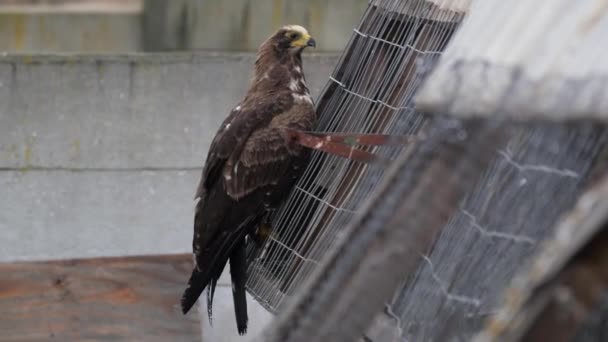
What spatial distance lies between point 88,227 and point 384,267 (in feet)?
15.2

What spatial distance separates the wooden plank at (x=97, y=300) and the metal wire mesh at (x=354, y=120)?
65.0 inches

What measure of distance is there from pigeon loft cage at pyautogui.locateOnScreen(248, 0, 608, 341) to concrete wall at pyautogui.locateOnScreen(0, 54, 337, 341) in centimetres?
289

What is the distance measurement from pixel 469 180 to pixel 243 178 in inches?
113

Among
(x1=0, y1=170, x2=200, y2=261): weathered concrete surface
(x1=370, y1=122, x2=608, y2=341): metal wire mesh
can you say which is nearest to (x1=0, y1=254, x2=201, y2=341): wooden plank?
(x1=0, y1=170, x2=200, y2=261): weathered concrete surface

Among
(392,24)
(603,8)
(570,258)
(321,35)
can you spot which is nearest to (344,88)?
(392,24)

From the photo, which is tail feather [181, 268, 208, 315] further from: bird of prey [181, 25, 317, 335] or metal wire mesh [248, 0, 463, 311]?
metal wire mesh [248, 0, 463, 311]

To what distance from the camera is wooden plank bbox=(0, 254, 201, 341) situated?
239 inches

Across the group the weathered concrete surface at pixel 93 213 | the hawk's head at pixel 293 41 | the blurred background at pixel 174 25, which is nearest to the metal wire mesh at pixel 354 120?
the hawk's head at pixel 293 41

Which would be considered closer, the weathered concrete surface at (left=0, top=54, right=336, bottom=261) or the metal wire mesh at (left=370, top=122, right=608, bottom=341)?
the metal wire mesh at (left=370, top=122, right=608, bottom=341)

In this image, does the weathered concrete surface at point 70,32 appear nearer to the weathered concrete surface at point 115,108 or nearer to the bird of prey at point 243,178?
the weathered concrete surface at point 115,108

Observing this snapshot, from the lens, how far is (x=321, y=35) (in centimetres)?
876

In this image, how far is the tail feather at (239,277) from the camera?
188 inches

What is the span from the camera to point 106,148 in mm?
6430

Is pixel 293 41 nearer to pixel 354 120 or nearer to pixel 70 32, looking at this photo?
pixel 354 120
